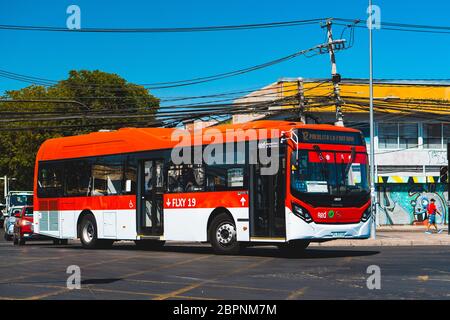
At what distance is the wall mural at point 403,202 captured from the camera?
4250 centimetres

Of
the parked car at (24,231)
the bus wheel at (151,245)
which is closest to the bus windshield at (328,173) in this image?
the bus wheel at (151,245)

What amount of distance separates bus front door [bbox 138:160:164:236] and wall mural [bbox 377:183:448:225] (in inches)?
951

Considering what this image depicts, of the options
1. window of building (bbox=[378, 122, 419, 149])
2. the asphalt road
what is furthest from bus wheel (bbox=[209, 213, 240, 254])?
window of building (bbox=[378, 122, 419, 149])

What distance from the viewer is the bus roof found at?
1823 centimetres

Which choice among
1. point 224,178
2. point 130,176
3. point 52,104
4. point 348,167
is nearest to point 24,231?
point 130,176

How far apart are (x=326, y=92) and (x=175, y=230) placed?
22.2 m

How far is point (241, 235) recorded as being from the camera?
18125 millimetres

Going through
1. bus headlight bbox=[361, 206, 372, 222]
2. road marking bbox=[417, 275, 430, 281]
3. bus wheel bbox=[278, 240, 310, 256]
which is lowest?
bus wheel bbox=[278, 240, 310, 256]

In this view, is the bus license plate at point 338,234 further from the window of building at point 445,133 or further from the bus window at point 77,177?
the window of building at point 445,133

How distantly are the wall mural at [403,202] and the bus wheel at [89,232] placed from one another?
23389 millimetres

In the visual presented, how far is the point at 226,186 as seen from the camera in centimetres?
1856

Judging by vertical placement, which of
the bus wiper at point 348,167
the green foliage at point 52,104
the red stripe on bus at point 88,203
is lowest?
the red stripe on bus at point 88,203

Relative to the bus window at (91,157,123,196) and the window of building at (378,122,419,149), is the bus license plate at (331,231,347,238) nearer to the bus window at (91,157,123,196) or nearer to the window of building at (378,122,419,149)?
the bus window at (91,157,123,196)

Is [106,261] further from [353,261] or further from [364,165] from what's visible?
[364,165]
